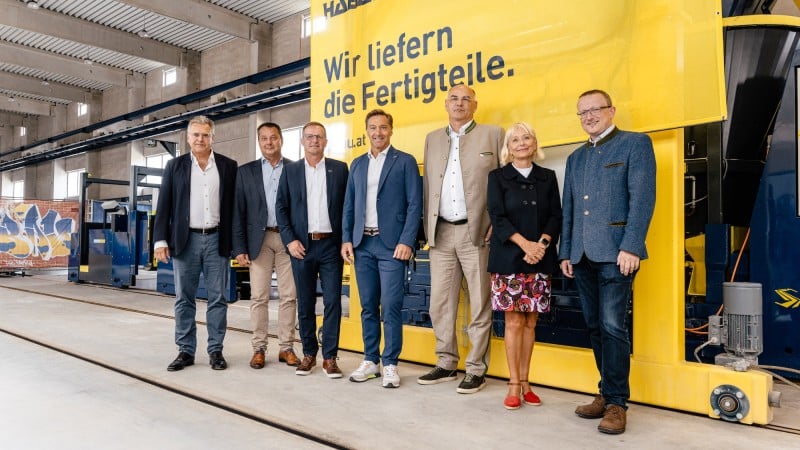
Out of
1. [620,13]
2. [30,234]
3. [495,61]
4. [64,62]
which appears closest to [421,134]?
[495,61]

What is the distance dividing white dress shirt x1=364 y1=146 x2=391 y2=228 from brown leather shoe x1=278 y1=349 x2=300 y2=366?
114 centimetres

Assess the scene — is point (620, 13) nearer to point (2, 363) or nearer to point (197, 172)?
point (197, 172)

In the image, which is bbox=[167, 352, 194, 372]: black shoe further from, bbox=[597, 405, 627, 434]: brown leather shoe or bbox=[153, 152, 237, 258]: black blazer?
bbox=[597, 405, 627, 434]: brown leather shoe

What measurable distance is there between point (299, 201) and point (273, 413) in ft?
4.37

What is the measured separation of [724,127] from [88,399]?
4150 millimetres

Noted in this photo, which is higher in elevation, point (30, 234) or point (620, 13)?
point (620, 13)

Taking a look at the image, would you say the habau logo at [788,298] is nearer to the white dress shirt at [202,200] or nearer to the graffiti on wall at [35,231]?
the white dress shirt at [202,200]

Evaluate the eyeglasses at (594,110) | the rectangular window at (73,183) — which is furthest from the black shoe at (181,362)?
the rectangular window at (73,183)

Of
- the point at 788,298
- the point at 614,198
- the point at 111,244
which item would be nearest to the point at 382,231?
the point at 614,198

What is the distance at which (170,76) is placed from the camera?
648 inches

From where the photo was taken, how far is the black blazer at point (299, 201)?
3418mm

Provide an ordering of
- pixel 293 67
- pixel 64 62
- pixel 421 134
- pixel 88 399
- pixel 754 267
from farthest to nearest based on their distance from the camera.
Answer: pixel 64 62, pixel 293 67, pixel 421 134, pixel 754 267, pixel 88 399

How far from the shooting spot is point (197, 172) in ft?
11.9

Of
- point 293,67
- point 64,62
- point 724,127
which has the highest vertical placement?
point 64,62
